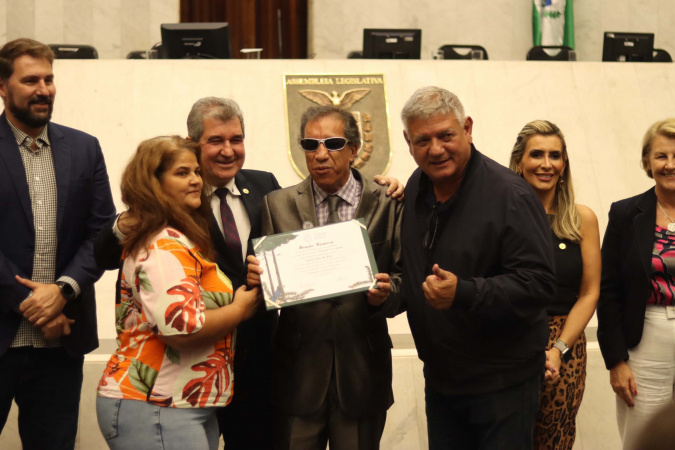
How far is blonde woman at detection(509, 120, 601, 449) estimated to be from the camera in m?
2.92

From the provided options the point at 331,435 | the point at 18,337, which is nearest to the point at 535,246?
the point at 331,435

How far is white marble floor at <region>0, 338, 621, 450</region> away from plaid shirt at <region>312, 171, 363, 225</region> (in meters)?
1.81

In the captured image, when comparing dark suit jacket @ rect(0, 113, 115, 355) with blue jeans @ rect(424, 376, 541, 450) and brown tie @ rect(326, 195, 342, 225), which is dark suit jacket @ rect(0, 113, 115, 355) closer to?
brown tie @ rect(326, 195, 342, 225)

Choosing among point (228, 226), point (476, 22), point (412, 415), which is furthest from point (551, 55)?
point (228, 226)

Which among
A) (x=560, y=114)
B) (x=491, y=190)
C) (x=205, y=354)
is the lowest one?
(x=205, y=354)

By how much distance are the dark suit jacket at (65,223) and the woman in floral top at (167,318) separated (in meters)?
0.67

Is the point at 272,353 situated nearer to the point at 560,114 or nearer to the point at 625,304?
the point at 625,304

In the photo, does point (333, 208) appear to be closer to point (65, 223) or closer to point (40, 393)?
point (65, 223)

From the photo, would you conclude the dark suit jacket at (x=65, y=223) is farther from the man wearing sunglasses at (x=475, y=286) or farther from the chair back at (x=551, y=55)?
the chair back at (x=551, y=55)

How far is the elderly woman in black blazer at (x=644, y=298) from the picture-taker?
A: 10.2 feet

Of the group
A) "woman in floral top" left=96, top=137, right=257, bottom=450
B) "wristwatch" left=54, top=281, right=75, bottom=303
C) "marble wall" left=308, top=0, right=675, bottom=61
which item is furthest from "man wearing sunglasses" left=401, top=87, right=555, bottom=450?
"marble wall" left=308, top=0, right=675, bottom=61

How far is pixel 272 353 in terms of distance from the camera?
2889 millimetres

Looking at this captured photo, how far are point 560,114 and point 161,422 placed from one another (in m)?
5.08

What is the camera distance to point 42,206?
2.99 meters
